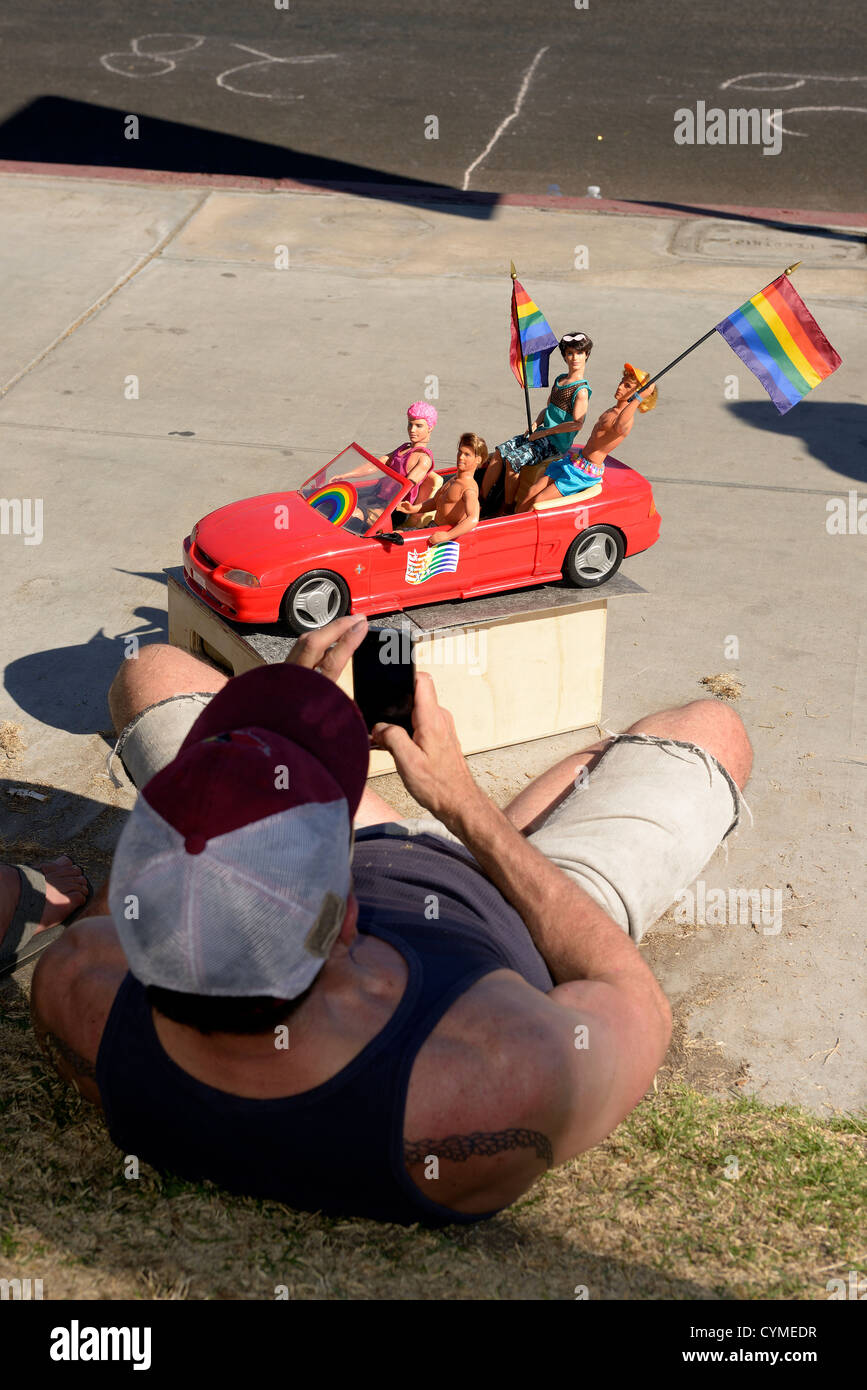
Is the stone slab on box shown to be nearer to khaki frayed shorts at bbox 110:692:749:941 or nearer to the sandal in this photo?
khaki frayed shorts at bbox 110:692:749:941

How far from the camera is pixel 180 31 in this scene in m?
18.6

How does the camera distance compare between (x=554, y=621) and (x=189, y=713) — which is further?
(x=554, y=621)

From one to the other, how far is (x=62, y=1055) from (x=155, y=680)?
1.55 m

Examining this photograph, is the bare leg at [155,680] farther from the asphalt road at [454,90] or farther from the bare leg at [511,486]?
the asphalt road at [454,90]

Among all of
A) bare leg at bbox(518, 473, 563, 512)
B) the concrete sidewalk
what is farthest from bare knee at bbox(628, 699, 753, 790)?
bare leg at bbox(518, 473, 563, 512)

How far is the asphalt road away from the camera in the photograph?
45.5ft

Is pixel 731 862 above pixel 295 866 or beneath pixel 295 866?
beneath

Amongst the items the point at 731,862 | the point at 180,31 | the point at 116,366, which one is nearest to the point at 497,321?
the point at 116,366

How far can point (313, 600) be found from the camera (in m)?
5.41

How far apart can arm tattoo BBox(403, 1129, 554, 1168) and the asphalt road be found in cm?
1237

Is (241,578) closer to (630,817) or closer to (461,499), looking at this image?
(461,499)
